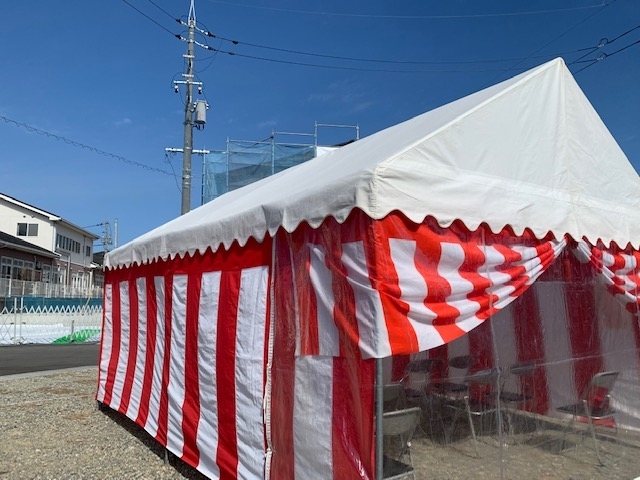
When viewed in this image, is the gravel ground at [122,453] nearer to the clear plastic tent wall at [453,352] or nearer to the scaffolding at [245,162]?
the clear plastic tent wall at [453,352]

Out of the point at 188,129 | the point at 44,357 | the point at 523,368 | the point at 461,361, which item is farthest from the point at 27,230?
the point at 523,368

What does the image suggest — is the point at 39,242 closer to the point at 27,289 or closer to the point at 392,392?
the point at 27,289

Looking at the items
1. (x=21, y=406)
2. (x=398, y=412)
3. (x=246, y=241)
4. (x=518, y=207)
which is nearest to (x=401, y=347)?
(x=398, y=412)

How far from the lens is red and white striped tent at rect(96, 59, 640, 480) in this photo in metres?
2.98

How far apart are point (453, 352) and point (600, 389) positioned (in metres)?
1.41

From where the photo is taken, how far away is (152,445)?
593 cm

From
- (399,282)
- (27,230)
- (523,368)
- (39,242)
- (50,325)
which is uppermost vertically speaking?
(27,230)

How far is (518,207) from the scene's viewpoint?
11.7 ft

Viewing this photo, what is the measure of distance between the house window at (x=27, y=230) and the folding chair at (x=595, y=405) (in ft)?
134

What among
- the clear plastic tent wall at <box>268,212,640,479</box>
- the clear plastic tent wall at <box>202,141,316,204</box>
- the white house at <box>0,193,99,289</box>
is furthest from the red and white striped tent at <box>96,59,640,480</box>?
the white house at <box>0,193,99,289</box>

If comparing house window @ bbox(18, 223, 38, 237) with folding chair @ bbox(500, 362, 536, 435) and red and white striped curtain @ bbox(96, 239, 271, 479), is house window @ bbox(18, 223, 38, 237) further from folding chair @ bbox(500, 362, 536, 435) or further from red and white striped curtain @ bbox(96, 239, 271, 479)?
folding chair @ bbox(500, 362, 536, 435)

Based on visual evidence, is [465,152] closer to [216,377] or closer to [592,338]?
[592,338]

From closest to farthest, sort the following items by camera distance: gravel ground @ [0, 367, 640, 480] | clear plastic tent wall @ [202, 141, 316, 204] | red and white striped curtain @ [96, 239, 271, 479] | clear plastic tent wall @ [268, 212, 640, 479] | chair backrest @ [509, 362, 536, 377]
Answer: clear plastic tent wall @ [268, 212, 640, 479]
gravel ground @ [0, 367, 640, 480]
red and white striped curtain @ [96, 239, 271, 479]
chair backrest @ [509, 362, 536, 377]
clear plastic tent wall @ [202, 141, 316, 204]

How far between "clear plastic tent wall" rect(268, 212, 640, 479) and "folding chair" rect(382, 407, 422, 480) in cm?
2
